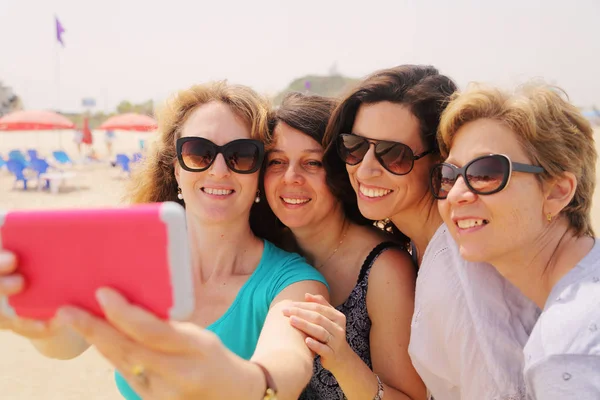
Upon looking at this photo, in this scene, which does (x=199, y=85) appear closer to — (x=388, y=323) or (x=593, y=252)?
(x=388, y=323)

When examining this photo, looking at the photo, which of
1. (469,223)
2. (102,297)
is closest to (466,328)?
(469,223)

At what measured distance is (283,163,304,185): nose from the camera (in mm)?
2580

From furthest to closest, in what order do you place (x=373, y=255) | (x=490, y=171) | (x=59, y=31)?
(x=59, y=31), (x=373, y=255), (x=490, y=171)

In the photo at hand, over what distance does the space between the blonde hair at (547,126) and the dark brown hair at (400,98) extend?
42 cm

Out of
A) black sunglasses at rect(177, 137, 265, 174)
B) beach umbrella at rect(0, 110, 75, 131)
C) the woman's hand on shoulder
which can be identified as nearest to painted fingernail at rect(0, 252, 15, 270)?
the woman's hand on shoulder

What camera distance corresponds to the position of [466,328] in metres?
2.04

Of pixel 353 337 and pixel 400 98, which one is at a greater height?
pixel 400 98

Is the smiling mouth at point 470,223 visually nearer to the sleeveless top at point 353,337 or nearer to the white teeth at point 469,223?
the white teeth at point 469,223

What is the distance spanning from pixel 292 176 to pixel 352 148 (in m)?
0.34

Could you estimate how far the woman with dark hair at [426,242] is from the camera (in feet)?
6.54

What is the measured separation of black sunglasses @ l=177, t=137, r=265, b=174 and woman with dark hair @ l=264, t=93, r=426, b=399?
19cm

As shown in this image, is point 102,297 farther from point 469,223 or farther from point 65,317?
point 469,223

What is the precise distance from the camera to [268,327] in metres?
1.85

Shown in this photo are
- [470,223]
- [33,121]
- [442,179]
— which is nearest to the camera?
[470,223]
